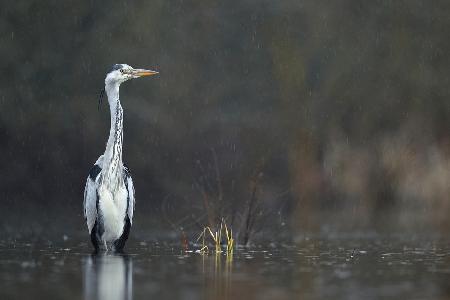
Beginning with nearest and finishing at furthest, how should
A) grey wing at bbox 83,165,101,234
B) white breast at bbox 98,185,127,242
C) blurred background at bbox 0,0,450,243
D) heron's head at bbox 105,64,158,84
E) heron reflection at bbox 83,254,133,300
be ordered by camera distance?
heron reflection at bbox 83,254,133,300 < white breast at bbox 98,185,127,242 < grey wing at bbox 83,165,101,234 < heron's head at bbox 105,64,158,84 < blurred background at bbox 0,0,450,243

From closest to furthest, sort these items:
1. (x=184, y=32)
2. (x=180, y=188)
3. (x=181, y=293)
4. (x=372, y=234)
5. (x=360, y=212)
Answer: (x=181, y=293) → (x=372, y=234) → (x=360, y=212) → (x=180, y=188) → (x=184, y=32)

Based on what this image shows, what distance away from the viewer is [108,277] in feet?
32.4

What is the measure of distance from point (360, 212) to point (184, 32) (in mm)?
9946

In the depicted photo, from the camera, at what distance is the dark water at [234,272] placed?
8.84m

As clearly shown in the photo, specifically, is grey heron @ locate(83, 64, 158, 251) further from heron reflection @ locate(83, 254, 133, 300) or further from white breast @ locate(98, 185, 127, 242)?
heron reflection @ locate(83, 254, 133, 300)

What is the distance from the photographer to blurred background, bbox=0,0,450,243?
20.1 metres

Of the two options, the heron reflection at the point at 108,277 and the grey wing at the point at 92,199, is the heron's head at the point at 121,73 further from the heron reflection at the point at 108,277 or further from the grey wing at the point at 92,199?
the heron reflection at the point at 108,277

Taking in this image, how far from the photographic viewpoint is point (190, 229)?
16.8 metres

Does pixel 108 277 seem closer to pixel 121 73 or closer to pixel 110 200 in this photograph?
pixel 110 200

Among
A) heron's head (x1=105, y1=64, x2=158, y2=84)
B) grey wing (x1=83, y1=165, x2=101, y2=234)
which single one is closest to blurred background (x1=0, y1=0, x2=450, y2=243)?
heron's head (x1=105, y1=64, x2=158, y2=84)

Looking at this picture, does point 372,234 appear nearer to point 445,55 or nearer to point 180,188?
point 180,188

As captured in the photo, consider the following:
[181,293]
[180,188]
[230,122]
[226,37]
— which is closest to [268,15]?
[226,37]

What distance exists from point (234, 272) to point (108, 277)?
1133mm

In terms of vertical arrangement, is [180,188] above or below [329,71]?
below
